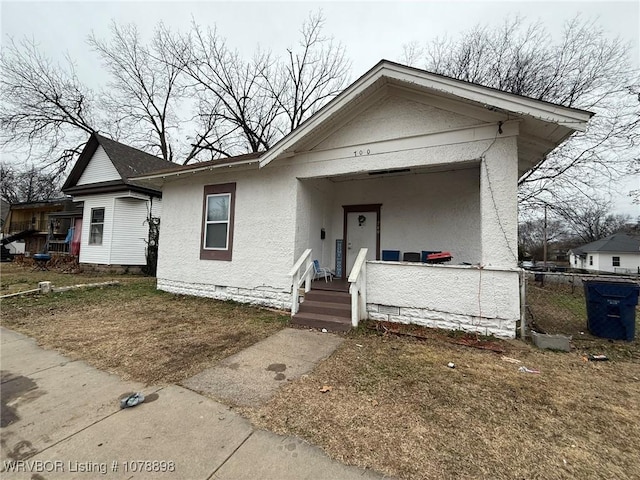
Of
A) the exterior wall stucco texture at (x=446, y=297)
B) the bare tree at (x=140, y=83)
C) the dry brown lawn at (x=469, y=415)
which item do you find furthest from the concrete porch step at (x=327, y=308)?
the bare tree at (x=140, y=83)

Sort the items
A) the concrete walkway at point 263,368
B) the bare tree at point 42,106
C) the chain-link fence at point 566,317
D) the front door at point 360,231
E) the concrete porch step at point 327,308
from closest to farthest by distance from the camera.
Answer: the concrete walkway at point 263,368 < the chain-link fence at point 566,317 < the concrete porch step at point 327,308 < the front door at point 360,231 < the bare tree at point 42,106

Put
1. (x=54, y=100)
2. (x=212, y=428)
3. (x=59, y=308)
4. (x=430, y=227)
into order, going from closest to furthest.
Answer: (x=212, y=428) → (x=59, y=308) → (x=430, y=227) → (x=54, y=100)

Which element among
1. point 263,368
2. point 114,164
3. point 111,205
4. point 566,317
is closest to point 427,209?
point 566,317

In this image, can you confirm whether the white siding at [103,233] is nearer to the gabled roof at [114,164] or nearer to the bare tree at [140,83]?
the gabled roof at [114,164]

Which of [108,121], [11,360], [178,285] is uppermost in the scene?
[108,121]

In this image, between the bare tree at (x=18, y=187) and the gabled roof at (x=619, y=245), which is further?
the gabled roof at (x=619, y=245)

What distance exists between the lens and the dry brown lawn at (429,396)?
2.03 m

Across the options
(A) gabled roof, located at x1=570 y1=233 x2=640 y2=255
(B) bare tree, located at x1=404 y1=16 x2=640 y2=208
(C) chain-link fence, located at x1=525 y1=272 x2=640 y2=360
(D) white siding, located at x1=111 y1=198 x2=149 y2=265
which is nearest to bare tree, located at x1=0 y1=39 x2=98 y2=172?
(D) white siding, located at x1=111 y1=198 x2=149 y2=265

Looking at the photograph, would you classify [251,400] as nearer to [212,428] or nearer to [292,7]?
[212,428]

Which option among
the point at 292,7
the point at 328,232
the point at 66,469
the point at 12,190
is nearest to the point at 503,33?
the point at 292,7

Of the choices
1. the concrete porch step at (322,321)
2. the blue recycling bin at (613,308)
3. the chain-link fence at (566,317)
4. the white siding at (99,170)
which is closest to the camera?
the chain-link fence at (566,317)

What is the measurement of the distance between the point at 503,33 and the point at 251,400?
19478 mm

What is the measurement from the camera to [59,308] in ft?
21.3

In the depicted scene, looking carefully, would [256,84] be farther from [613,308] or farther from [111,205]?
[613,308]
